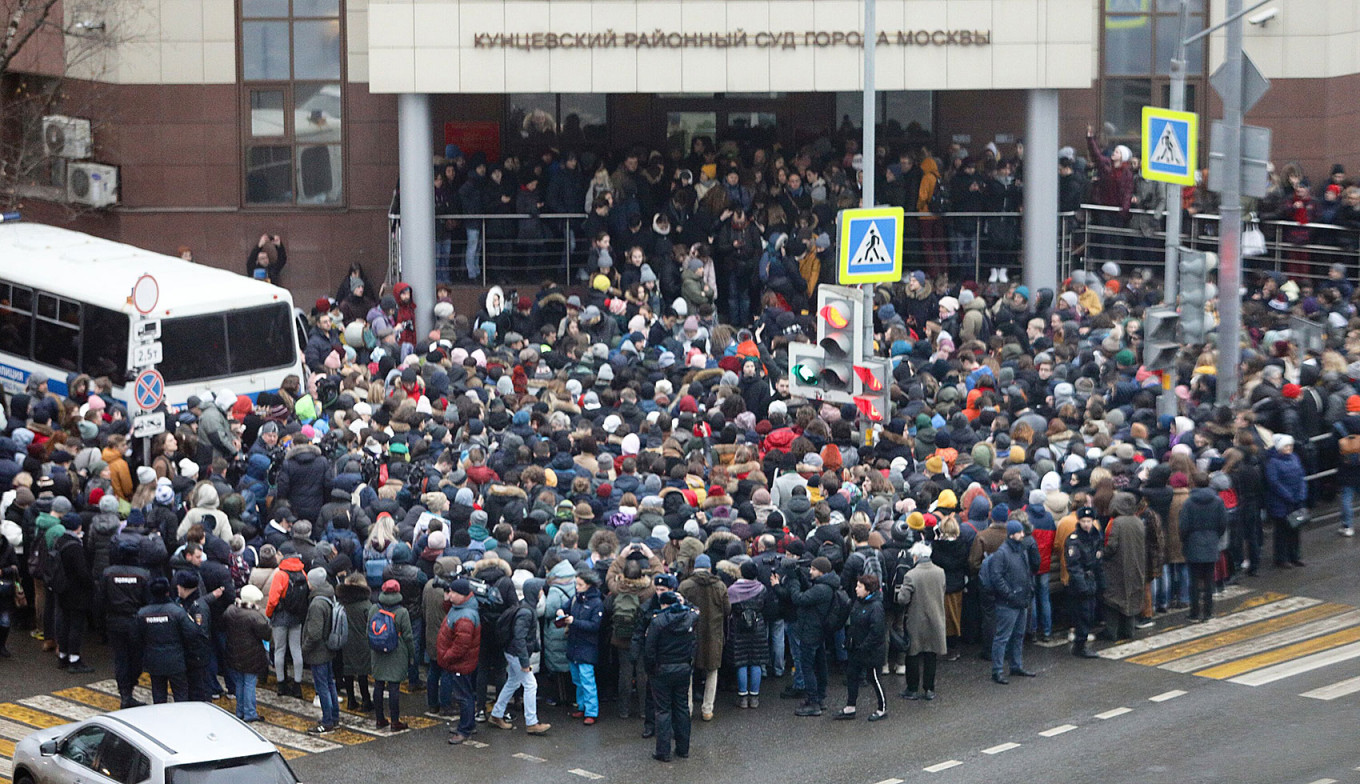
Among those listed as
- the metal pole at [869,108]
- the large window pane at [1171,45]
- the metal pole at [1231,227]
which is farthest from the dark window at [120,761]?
the large window pane at [1171,45]

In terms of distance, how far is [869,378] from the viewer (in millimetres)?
21422

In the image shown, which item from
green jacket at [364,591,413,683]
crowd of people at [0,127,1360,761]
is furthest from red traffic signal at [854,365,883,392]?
green jacket at [364,591,413,683]

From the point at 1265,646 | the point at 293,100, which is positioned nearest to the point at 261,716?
the point at 1265,646

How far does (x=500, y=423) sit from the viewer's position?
74.3 ft

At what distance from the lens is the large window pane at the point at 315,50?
33.6 m

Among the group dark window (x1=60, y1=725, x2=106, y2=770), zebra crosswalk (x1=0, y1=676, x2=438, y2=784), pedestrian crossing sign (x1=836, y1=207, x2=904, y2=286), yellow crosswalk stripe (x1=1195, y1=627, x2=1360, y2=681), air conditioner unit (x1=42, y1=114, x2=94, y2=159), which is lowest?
zebra crosswalk (x1=0, y1=676, x2=438, y2=784)

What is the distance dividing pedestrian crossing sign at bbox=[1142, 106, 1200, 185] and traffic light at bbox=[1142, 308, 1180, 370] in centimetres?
178

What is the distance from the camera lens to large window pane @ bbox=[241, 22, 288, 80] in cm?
3362

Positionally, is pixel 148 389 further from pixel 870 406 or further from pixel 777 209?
pixel 777 209

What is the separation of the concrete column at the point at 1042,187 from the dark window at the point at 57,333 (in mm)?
14612

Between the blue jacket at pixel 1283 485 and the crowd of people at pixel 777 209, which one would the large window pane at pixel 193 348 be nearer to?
the crowd of people at pixel 777 209

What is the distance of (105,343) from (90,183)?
870cm

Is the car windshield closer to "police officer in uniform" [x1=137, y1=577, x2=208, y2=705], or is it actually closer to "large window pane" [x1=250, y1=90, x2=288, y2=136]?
"police officer in uniform" [x1=137, y1=577, x2=208, y2=705]

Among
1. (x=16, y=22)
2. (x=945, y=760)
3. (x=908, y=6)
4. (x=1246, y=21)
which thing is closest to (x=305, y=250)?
(x=16, y=22)
